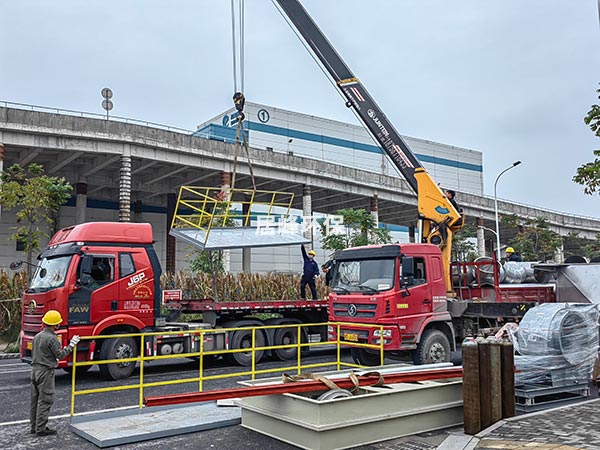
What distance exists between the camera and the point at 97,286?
37.6 ft

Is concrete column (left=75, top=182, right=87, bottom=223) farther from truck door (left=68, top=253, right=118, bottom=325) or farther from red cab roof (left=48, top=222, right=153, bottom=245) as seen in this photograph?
truck door (left=68, top=253, right=118, bottom=325)

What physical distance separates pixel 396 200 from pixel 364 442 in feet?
116

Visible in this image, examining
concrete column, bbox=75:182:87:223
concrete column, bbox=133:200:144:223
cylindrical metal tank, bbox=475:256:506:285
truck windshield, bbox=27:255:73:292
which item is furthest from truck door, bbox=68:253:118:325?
concrete column, bbox=133:200:144:223

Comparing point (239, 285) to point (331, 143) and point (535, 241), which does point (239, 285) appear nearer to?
point (331, 143)

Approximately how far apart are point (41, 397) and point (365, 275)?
6.68 meters

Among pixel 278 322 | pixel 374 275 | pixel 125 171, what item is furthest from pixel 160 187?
pixel 374 275

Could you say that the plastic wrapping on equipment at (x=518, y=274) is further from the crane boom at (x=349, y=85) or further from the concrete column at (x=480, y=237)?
the concrete column at (x=480, y=237)

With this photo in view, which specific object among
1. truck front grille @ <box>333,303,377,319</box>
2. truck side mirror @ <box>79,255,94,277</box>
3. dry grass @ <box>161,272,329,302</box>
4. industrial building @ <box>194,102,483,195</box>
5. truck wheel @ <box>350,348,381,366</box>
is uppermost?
industrial building @ <box>194,102,483,195</box>

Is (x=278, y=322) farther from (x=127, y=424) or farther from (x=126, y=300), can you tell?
(x=127, y=424)

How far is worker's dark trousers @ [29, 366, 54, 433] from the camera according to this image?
7.27 metres

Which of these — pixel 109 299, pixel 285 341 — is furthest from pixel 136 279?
pixel 285 341

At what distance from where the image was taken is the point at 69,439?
7.11 metres

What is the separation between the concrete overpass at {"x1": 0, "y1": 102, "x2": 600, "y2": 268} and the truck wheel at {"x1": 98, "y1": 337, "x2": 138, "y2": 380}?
17.0 m

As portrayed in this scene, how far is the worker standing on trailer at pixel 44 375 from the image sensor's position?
23.9 feet
